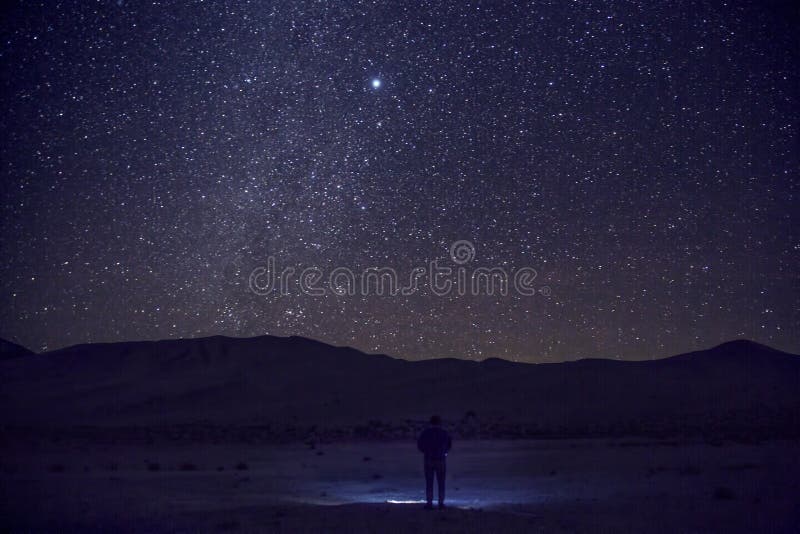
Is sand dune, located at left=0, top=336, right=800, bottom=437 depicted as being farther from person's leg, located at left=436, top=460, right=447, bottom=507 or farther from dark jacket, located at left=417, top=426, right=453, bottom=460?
dark jacket, located at left=417, top=426, right=453, bottom=460

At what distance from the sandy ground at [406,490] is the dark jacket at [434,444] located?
37.3 inches

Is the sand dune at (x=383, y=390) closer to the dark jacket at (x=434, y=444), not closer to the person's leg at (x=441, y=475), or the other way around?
the person's leg at (x=441, y=475)

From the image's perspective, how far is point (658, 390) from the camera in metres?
76.6

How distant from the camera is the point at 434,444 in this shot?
1349cm

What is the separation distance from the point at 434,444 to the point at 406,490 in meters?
4.79

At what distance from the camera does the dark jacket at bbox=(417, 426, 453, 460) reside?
530 inches

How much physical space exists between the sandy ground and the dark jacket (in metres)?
0.95

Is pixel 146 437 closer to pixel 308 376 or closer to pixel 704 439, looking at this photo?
pixel 704 439

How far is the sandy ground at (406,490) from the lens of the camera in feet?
41.7

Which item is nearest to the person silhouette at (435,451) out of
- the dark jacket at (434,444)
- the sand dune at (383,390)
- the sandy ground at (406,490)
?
the dark jacket at (434,444)

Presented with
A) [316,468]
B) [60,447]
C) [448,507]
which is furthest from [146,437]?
[448,507]

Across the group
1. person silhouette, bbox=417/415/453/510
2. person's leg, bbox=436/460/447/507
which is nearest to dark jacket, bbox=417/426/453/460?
person silhouette, bbox=417/415/453/510

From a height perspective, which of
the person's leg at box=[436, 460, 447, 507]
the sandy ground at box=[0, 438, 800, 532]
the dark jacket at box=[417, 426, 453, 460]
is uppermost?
the dark jacket at box=[417, 426, 453, 460]

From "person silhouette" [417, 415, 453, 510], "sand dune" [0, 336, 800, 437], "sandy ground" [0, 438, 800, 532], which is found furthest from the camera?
"sand dune" [0, 336, 800, 437]
